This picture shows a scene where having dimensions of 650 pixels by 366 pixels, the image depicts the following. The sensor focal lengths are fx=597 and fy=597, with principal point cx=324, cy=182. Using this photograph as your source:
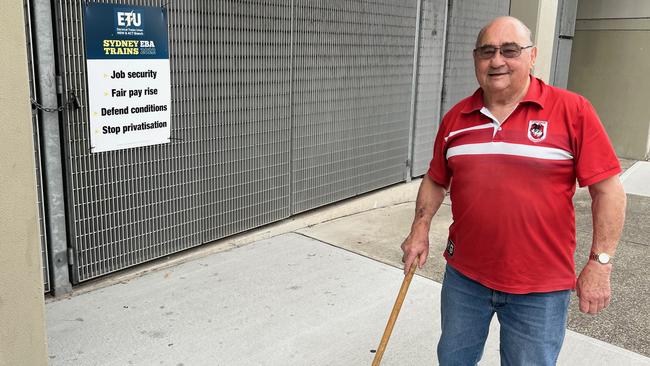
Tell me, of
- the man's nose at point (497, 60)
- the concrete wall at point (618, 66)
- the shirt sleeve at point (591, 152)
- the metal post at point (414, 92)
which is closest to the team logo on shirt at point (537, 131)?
the shirt sleeve at point (591, 152)

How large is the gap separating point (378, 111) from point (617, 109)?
7.27 m

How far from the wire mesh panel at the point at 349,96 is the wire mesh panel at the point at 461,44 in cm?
93

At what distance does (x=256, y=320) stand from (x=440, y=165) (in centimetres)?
174

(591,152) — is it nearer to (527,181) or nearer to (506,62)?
(527,181)

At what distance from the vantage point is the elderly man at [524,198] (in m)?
2.29

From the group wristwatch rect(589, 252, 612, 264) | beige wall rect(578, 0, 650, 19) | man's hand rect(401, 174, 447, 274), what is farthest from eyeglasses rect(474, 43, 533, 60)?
beige wall rect(578, 0, 650, 19)

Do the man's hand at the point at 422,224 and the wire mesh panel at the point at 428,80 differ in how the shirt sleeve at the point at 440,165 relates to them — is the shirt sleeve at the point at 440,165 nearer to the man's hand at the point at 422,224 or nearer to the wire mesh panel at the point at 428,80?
the man's hand at the point at 422,224

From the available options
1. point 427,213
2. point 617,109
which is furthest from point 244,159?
point 617,109

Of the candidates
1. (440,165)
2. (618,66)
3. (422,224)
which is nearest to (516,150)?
(440,165)

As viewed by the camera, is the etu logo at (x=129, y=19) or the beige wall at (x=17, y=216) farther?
the etu logo at (x=129, y=19)

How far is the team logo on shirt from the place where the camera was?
2.30 meters

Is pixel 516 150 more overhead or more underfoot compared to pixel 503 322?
more overhead

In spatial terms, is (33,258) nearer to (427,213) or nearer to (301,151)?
(427,213)

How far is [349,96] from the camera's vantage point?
607cm
